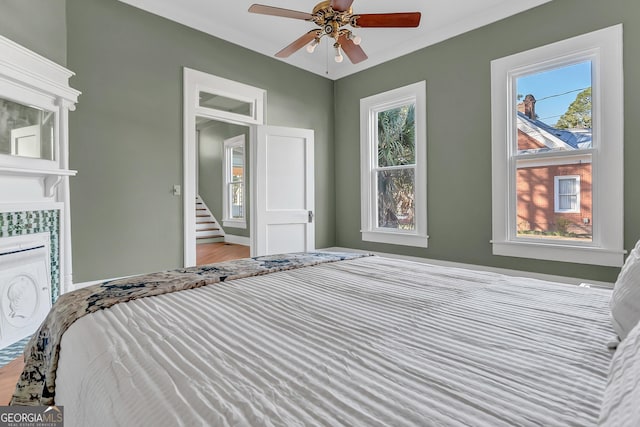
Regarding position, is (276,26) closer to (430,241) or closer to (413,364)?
(430,241)

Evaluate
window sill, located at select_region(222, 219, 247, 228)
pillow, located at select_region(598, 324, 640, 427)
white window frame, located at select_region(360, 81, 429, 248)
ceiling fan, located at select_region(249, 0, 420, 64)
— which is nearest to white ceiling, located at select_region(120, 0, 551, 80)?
white window frame, located at select_region(360, 81, 429, 248)

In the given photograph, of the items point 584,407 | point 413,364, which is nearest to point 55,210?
point 413,364

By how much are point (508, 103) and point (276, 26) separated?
272 cm

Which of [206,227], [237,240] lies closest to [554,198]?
[237,240]

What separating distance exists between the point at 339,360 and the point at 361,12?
148 inches

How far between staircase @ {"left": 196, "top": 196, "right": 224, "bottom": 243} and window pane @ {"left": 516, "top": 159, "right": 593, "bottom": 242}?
5820mm

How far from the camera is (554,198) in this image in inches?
125

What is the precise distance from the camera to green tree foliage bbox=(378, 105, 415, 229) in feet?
14.1

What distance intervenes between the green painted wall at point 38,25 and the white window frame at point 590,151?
4.04 metres

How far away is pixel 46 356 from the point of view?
1.15m

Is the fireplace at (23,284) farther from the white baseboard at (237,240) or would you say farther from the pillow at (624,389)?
the white baseboard at (237,240)

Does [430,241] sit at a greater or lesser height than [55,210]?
lesser

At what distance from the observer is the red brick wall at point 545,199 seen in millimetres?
2996

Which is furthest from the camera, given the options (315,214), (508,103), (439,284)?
(315,214)
